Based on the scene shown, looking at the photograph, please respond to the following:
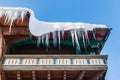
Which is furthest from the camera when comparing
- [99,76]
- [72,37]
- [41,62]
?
[72,37]

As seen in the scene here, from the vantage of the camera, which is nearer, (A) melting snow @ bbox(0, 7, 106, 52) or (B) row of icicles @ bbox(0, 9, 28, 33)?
(B) row of icicles @ bbox(0, 9, 28, 33)

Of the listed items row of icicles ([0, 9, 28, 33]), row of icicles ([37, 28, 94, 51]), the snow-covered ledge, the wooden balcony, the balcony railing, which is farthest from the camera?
row of icicles ([37, 28, 94, 51])

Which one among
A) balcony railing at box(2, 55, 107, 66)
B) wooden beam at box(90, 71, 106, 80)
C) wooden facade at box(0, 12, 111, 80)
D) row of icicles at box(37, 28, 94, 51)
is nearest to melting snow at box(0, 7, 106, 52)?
row of icicles at box(37, 28, 94, 51)

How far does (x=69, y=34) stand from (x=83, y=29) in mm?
739

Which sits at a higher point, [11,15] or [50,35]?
[11,15]

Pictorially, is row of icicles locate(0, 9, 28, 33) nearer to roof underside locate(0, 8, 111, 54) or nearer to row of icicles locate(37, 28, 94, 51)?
roof underside locate(0, 8, 111, 54)

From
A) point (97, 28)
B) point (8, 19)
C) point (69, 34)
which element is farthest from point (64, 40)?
point (8, 19)

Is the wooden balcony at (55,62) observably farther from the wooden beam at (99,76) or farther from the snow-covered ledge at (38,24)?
the snow-covered ledge at (38,24)

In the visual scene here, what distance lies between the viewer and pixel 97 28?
18.2 meters

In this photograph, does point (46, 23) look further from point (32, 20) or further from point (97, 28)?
point (97, 28)

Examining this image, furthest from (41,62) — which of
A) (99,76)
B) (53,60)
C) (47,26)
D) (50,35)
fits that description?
(99,76)

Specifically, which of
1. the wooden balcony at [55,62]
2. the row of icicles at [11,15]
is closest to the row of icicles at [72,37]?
the row of icicles at [11,15]

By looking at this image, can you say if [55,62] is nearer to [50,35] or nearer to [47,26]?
[50,35]

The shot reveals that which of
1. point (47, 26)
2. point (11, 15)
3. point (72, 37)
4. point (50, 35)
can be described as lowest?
point (72, 37)
